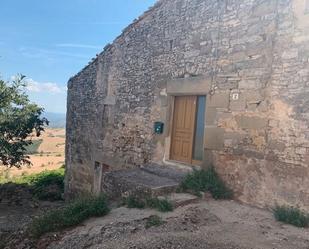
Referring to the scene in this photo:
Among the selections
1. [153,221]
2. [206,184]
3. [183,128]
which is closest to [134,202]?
[153,221]

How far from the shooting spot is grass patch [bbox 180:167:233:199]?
692 cm

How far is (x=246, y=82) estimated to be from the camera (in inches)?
269

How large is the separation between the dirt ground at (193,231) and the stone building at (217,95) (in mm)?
740

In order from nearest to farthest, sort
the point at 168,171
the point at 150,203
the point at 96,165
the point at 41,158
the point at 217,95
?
1. the point at 150,203
2. the point at 217,95
3. the point at 168,171
4. the point at 96,165
5. the point at 41,158

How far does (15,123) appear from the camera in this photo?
1191 centimetres

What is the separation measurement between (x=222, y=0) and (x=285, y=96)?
2.54 metres

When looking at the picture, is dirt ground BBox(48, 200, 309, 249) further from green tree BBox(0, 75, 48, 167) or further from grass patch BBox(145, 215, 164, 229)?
green tree BBox(0, 75, 48, 167)

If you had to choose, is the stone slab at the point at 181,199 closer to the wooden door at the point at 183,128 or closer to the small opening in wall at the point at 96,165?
the wooden door at the point at 183,128

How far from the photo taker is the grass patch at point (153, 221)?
555 centimetres

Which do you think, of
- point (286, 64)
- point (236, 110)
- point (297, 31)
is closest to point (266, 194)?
point (236, 110)

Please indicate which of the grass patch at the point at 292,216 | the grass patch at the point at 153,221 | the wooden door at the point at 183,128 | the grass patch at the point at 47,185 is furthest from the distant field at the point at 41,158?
the grass patch at the point at 292,216

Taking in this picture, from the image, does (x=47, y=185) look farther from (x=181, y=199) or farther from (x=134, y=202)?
(x=181, y=199)

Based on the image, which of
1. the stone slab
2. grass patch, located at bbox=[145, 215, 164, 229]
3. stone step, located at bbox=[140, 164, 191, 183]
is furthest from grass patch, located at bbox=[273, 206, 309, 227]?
stone step, located at bbox=[140, 164, 191, 183]

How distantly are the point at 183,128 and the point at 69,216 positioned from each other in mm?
3481
